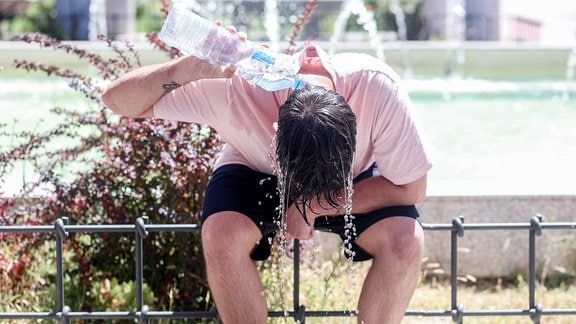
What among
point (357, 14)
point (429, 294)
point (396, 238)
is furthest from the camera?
point (357, 14)

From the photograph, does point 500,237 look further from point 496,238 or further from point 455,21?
point 455,21

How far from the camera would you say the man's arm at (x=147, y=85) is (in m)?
3.15

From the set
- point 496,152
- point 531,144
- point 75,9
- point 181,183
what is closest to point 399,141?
point 181,183

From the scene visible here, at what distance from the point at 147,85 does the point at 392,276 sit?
0.97 m

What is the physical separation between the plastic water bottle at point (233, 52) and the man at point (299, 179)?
0.04 metres

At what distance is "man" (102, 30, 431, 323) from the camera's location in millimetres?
3086

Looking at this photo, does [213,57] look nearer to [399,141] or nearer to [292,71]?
[292,71]

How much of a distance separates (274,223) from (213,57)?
56 centimetres

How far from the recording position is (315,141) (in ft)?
9.38

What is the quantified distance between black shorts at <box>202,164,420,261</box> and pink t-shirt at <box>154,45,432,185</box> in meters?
0.06

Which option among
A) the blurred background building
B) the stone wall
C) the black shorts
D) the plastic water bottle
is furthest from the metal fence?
the blurred background building

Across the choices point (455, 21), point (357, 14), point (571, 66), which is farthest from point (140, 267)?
point (357, 14)

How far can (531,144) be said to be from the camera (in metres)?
7.21

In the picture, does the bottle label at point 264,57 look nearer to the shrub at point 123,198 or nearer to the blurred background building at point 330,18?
the shrub at point 123,198
